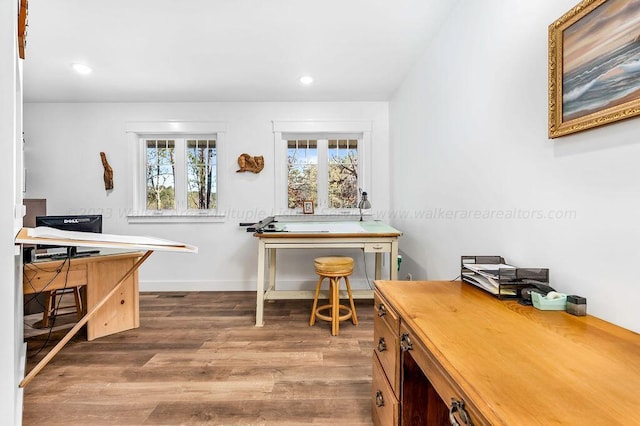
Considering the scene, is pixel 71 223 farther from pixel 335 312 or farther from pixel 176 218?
pixel 335 312

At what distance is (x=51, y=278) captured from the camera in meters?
2.25

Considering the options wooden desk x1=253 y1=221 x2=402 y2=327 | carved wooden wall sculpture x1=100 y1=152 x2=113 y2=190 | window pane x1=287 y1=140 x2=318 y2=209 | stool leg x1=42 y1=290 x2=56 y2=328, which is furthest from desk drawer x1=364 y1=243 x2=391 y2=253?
carved wooden wall sculpture x1=100 y1=152 x2=113 y2=190

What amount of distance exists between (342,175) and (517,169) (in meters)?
2.56

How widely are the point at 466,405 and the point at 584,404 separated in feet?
0.69

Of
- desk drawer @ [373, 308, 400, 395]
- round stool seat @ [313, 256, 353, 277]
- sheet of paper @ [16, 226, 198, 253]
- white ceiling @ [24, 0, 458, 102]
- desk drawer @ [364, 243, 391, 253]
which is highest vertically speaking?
white ceiling @ [24, 0, 458, 102]

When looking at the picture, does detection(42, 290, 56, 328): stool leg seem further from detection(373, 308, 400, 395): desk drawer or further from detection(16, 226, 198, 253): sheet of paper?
detection(373, 308, 400, 395): desk drawer

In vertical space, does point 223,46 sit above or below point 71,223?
above

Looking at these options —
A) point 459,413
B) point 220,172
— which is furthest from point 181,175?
point 459,413

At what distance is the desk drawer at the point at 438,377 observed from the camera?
2.01 feet

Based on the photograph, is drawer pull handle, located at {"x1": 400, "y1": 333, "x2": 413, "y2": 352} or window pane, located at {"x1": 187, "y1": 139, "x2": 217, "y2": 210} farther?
window pane, located at {"x1": 187, "y1": 139, "x2": 217, "y2": 210}

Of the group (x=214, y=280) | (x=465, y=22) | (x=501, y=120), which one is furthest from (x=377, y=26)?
(x=214, y=280)

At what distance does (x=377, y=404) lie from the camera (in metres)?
1.35

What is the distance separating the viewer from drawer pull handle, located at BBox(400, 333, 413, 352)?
3.24 ft

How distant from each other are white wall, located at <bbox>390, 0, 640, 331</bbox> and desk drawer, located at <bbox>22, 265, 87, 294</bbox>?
9.59 feet
